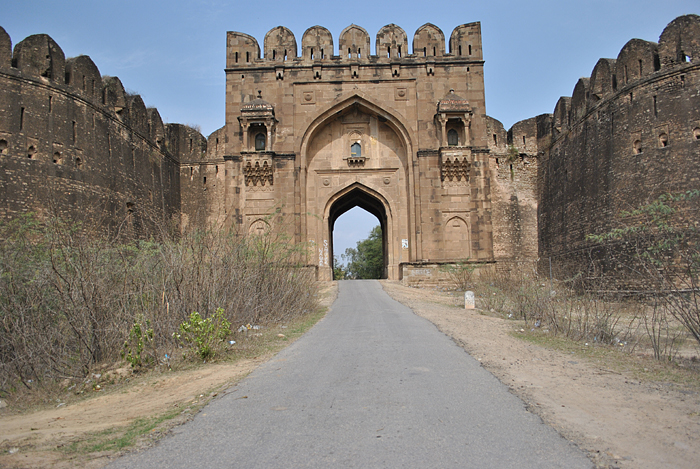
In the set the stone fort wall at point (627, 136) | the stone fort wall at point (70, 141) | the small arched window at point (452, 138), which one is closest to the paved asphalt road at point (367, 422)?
the stone fort wall at point (70, 141)

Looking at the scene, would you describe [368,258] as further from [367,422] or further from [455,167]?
[367,422]

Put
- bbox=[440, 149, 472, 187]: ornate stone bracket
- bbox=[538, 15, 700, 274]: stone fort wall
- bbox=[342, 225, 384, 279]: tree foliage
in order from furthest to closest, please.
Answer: bbox=[342, 225, 384, 279]: tree foliage → bbox=[440, 149, 472, 187]: ornate stone bracket → bbox=[538, 15, 700, 274]: stone fort wall

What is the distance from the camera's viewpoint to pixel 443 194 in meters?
21.0

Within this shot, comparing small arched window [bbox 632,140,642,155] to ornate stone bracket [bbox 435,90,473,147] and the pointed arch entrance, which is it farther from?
the pointed arch entrance

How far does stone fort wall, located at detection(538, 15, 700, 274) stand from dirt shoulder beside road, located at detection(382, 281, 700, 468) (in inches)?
315

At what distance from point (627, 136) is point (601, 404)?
15.0 metres

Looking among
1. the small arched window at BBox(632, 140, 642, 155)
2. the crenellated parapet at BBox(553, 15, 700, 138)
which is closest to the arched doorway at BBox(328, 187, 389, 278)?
the crenellated parapet at BBox(553, 15, 700, 138)

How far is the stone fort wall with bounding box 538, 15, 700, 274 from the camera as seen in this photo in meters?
15.4

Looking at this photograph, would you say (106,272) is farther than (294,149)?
No

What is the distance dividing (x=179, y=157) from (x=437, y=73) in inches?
496

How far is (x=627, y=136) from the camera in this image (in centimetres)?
1698

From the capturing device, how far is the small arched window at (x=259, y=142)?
71.1 ft

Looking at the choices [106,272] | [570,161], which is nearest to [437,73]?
[570,161]

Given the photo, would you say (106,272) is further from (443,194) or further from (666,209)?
(443,194)
